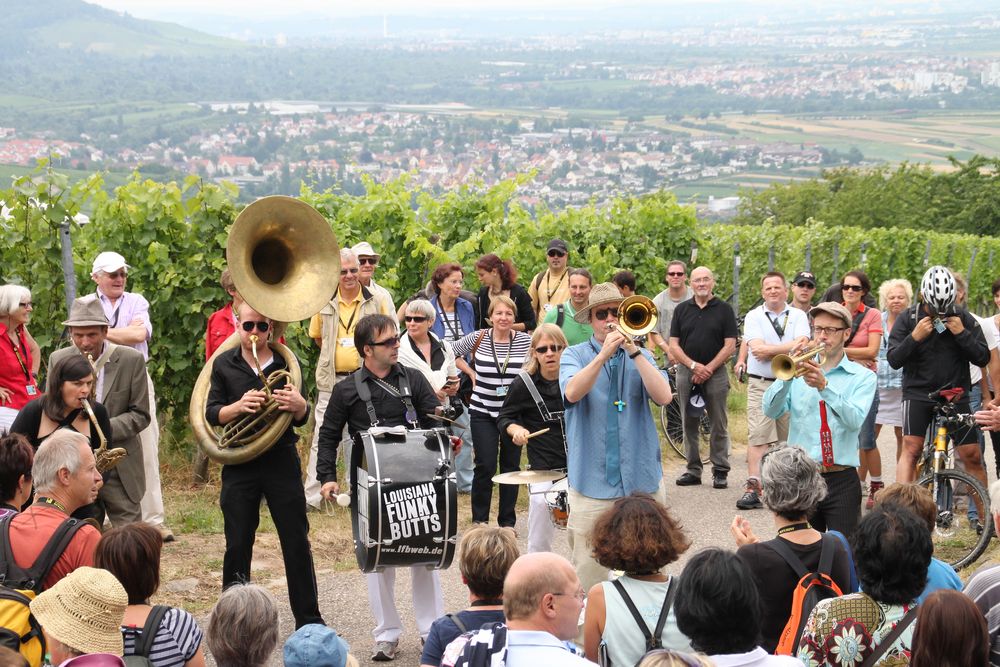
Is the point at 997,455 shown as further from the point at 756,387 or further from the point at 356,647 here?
the point at 356,647

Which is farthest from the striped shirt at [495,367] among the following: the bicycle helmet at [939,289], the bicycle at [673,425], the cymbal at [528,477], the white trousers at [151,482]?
the bicycle at [673,425]

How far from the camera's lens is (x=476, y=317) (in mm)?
10414

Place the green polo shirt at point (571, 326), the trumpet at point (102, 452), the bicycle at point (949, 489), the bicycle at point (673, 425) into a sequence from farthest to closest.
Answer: the bicycle at point (673, 425), the green polo shirt at point (571, 326), the bicycle at point (949, 489), the trumpet at point (102, 452)

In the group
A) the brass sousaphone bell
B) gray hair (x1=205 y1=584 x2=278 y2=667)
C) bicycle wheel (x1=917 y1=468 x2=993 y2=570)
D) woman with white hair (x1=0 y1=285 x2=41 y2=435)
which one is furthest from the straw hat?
bicycle wheel (x1=917 y1=468 x2=993 y2=570)

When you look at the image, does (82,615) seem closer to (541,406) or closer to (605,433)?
(605,433)

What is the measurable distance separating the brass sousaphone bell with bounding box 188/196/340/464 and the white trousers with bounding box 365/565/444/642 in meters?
1.03

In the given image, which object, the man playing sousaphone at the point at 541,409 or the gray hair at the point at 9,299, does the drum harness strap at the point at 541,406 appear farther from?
the gray hair at the point at 9,299

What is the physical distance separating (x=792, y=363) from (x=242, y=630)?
3778 millimetres

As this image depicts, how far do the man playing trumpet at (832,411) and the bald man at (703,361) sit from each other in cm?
318

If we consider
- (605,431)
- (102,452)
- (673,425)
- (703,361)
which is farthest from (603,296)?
(673,425)

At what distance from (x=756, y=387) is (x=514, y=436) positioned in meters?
3.35

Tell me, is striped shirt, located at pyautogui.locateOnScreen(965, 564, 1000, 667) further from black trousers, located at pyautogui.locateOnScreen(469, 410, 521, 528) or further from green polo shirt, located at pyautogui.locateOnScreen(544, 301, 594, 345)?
green polo shirt, located at pyautogui.locateOnScreen(544, 301, 594, 345)

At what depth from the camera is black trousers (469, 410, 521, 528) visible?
28.1ft

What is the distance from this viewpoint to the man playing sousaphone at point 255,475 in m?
6.59
